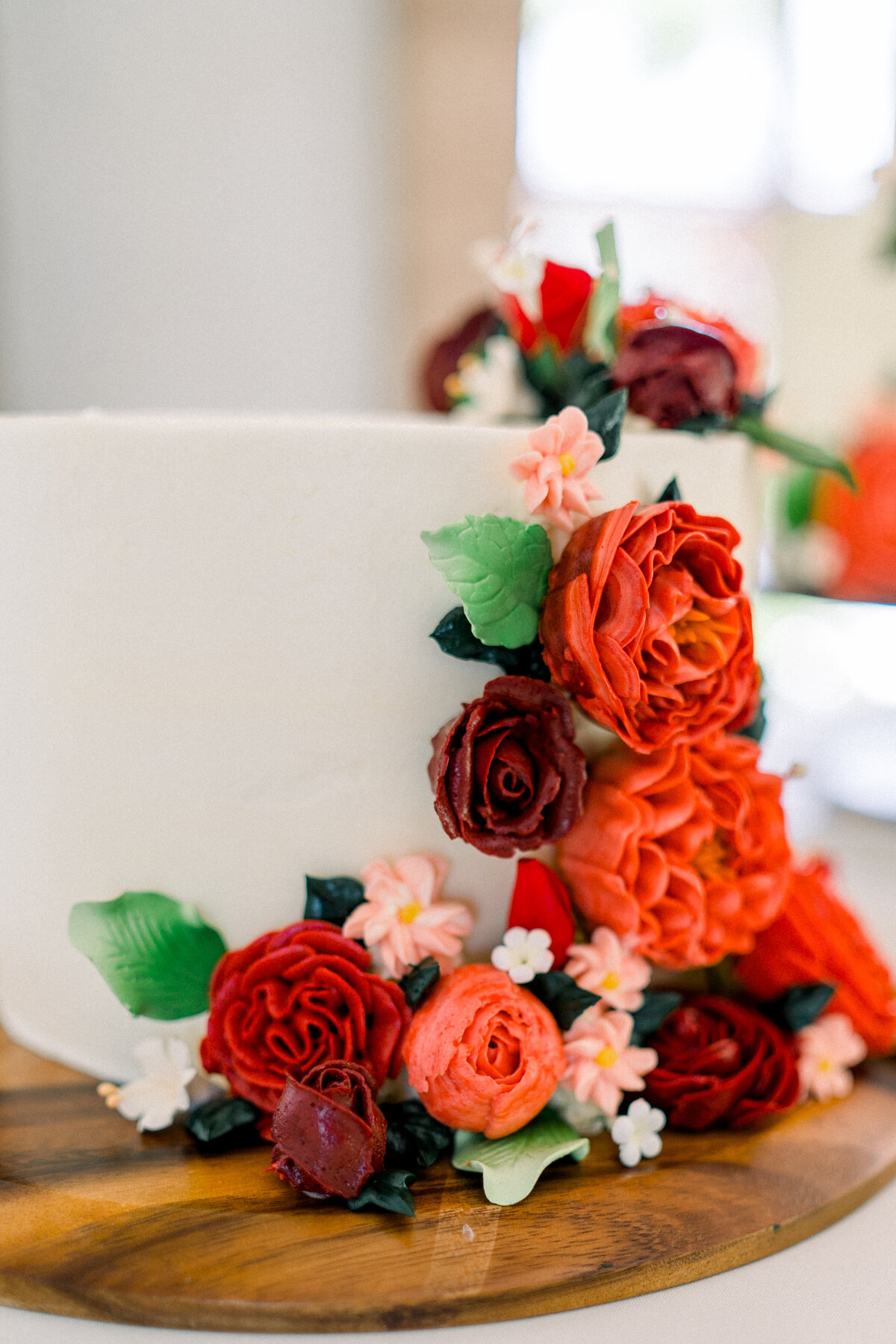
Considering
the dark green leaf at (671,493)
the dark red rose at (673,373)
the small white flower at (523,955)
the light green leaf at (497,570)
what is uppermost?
the dark red rose at (673,373)

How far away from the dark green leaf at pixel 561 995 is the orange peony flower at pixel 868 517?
99cm

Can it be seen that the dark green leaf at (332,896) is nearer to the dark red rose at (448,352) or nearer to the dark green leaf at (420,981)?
the dark green leaf at (420,981)

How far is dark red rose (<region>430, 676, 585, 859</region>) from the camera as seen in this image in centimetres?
56

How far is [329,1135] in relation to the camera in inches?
21.6

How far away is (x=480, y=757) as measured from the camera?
56 cm

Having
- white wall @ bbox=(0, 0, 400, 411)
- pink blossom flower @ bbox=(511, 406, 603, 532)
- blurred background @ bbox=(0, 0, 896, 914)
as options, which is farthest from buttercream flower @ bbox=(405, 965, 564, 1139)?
white wall @ bbox=(0, 0, 400, 411)

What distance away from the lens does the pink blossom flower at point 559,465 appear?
1.98 feet

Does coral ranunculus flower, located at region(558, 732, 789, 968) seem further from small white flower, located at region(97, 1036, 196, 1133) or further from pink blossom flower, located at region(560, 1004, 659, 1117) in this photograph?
small white flower, located at region(97, 1036, 196, 1133)

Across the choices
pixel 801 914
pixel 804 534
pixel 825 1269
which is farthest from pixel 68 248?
pixel 825 1269

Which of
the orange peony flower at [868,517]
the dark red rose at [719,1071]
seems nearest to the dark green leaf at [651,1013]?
→ the dark red rose at [719,1071]

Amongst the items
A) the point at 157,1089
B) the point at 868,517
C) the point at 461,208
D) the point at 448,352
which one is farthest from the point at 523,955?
the point at 461,208

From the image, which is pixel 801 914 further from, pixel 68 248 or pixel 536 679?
pixel 68 248

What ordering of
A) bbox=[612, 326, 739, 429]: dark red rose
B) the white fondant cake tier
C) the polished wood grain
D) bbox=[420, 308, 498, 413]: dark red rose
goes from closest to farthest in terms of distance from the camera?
the polished wood grain < the white fondant cake tier < bbox=[612, 326, 739, 429]: dark red rose < bbox=[420, 308, 498, 413]: dark red rose

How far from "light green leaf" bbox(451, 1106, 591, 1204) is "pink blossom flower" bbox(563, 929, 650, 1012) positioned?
0.08 meters
